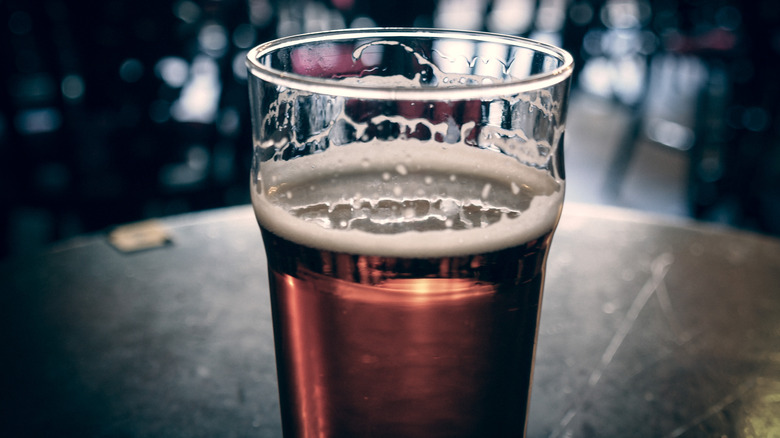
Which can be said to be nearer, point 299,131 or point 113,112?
point 299,131

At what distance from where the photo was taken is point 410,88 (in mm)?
393

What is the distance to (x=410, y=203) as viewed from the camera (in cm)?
54

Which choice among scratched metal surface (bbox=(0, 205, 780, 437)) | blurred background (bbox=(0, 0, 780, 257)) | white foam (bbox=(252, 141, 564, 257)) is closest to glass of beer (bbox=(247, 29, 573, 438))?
white foam (bbox=(252, 141, 564, 257))

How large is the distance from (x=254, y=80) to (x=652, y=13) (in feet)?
19.1

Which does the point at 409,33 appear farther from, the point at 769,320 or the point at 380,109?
the point at 769,320

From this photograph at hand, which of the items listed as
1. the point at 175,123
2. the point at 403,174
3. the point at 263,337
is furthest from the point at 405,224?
the point at 175,123

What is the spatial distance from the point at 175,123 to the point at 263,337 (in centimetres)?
247

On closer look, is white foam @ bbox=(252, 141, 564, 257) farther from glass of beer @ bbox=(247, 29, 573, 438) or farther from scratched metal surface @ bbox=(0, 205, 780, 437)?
scratched metal surface @ bbox=(0, 205, 780, 437)

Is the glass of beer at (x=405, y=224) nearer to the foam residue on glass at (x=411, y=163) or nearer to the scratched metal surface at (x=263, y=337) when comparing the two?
the foam residue on glass at (x=411, y=163)

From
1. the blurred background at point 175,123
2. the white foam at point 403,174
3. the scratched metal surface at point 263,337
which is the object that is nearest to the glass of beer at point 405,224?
the white foam at point 403,174

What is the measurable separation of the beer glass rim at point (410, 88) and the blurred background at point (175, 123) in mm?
Answer: 2556

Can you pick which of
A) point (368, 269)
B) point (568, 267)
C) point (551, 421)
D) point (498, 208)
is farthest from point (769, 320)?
point (368, 269)

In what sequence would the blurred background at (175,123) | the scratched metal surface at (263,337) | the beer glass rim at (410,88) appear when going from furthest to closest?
1. the blurred background at (175,123)
2. the scratched metal surface at (263,337)
3. the beer glass rim at (410,88)

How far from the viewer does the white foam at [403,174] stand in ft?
1.50
